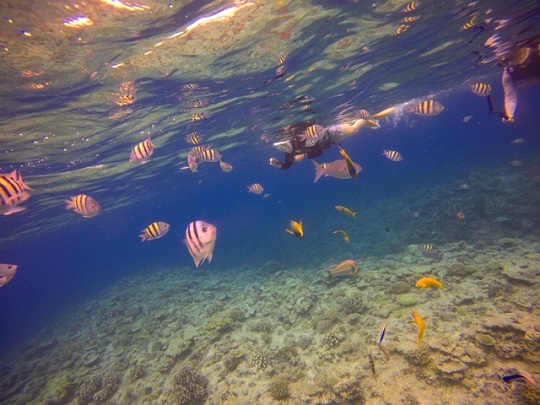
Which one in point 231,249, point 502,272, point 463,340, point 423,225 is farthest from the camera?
point 231,249

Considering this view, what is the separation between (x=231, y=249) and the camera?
39.0m

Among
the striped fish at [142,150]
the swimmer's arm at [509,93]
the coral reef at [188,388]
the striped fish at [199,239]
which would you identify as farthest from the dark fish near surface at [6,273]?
the swimmer's arm at [509,93]

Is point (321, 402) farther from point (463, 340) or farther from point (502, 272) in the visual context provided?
point (502, 272)

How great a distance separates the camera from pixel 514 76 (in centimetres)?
902

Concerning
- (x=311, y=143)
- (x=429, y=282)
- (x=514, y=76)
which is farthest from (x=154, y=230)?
(x=514, y=76)

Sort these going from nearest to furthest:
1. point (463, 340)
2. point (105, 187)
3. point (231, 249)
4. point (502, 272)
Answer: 1. point (463, 340)
2. point (502, 272)
3. point (105, 187)
4. point (231, 249)

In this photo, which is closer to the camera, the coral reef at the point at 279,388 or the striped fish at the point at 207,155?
the coral reef at the point at 279,388

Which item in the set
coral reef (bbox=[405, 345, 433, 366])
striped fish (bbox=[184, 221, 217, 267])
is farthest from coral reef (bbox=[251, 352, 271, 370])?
striped fish (bbox=[184, 221, 217, 267])

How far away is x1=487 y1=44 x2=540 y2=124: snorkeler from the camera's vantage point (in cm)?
704

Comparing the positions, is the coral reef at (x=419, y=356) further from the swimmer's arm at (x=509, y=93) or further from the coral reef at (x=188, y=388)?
the swimmer's arm at (x=509, y=93)

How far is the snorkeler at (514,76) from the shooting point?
7.04 meters

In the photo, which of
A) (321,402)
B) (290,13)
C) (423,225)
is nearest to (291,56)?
(290,13)

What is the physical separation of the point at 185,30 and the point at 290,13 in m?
3.77

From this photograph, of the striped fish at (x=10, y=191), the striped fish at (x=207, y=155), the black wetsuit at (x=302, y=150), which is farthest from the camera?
the black wetsuit at (x=302, y=150)
